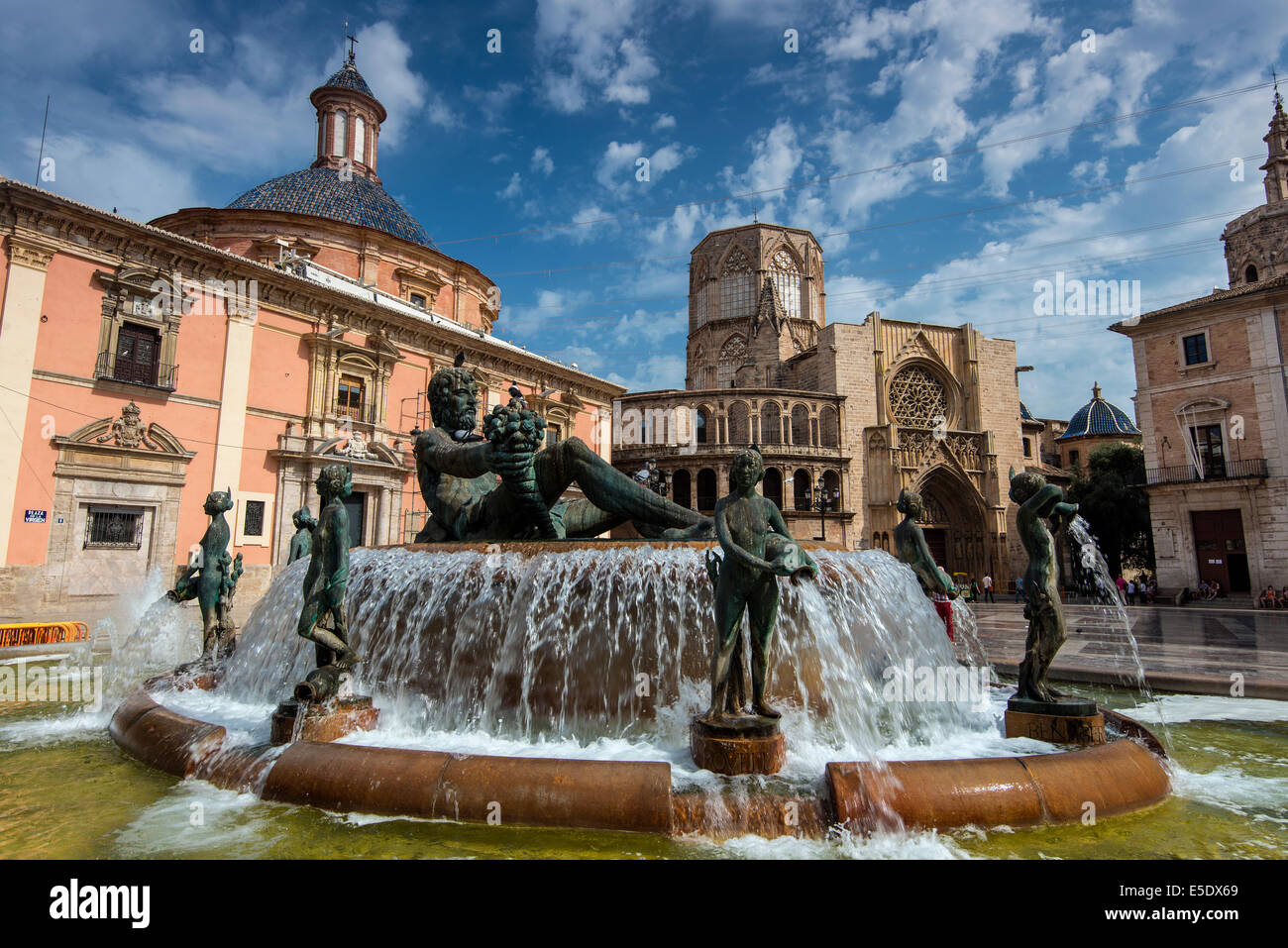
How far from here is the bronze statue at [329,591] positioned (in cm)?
435

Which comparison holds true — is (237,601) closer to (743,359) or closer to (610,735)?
(610,735)

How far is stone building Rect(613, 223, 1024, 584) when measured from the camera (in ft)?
122

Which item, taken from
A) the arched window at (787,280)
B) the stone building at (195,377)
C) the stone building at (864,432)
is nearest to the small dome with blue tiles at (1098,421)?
the stone building at (864,432)

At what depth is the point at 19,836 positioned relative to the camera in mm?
3123

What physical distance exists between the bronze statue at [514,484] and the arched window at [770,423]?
3292 cm

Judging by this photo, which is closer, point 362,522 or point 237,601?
point 237,601

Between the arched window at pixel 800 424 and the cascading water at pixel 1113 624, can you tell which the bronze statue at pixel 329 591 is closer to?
the cascading water at pixel 1113 624

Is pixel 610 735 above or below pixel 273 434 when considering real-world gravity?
below

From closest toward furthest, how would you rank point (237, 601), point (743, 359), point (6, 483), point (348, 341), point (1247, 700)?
point (1247, 700), point (6, 483), point (237, 601), point (348, 341), point (743, 359)

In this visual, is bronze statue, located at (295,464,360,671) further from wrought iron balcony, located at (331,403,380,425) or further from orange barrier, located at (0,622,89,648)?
wrought iron balcony, located at (331,403,380,425)

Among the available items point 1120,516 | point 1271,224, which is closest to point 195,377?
point 1120,516
